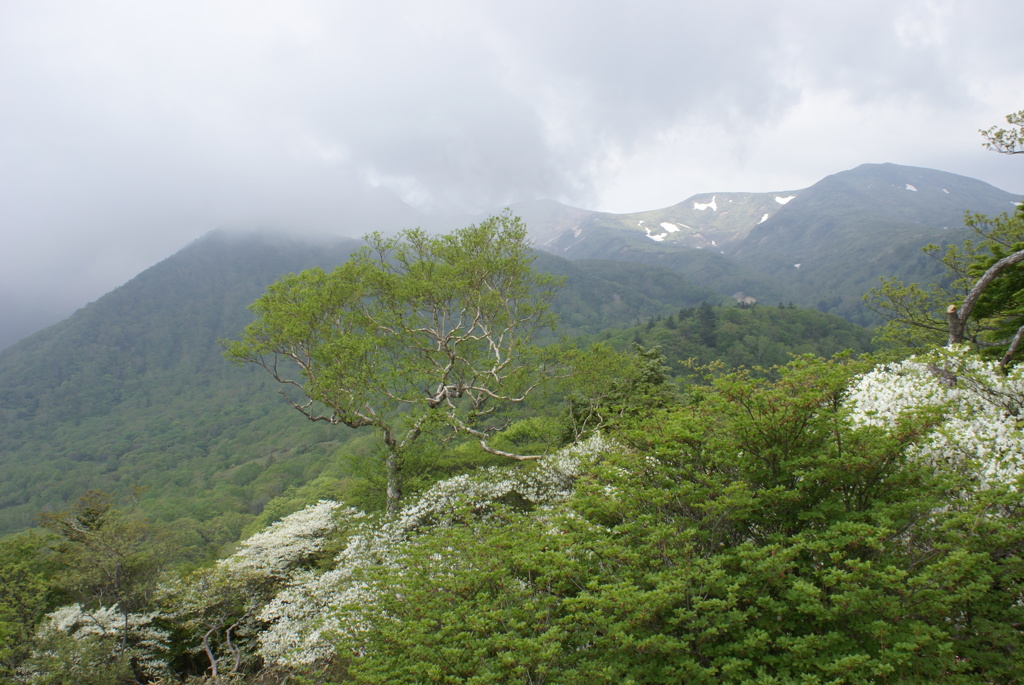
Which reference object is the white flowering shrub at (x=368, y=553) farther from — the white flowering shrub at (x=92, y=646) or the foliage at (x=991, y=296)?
the foliage at (x=991, y=296)

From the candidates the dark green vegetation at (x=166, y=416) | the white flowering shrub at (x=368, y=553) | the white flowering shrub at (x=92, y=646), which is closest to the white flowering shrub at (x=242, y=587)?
the white flowering shrub at (x=92, y=646)

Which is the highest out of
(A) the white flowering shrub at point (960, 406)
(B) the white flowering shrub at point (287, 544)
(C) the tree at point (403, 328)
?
(C) the tree at point (403, 328)

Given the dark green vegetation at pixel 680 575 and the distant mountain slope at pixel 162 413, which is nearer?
the dark green vegetation at pixel 680 575

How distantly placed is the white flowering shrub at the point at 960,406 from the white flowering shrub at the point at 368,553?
16.8ft

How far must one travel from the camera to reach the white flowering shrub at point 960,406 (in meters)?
6.91

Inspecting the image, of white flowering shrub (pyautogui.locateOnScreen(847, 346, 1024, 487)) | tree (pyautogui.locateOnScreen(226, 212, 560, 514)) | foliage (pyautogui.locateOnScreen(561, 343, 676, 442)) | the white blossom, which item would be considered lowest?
the white blossom

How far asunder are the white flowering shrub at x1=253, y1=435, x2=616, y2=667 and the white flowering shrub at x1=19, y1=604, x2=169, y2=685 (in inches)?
165

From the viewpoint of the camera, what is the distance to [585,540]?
7898mm

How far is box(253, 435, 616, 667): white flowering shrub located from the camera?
10.9m

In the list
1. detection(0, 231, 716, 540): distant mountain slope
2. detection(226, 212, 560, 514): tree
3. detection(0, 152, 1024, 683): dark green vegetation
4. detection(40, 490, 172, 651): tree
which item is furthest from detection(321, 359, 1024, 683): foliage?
detection(0, 231, 716, 540): distant mountain slope

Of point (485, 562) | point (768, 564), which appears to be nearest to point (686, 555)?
point (768, 564)

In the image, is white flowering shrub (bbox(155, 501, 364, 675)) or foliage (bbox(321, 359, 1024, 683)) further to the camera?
white flowering shrub (bbox(155, 501, 364, 675))

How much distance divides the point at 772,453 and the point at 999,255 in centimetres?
999

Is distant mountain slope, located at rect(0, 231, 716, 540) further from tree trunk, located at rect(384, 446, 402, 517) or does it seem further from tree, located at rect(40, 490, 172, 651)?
tree trunk, located at rect(384, 446, 402, 517)
